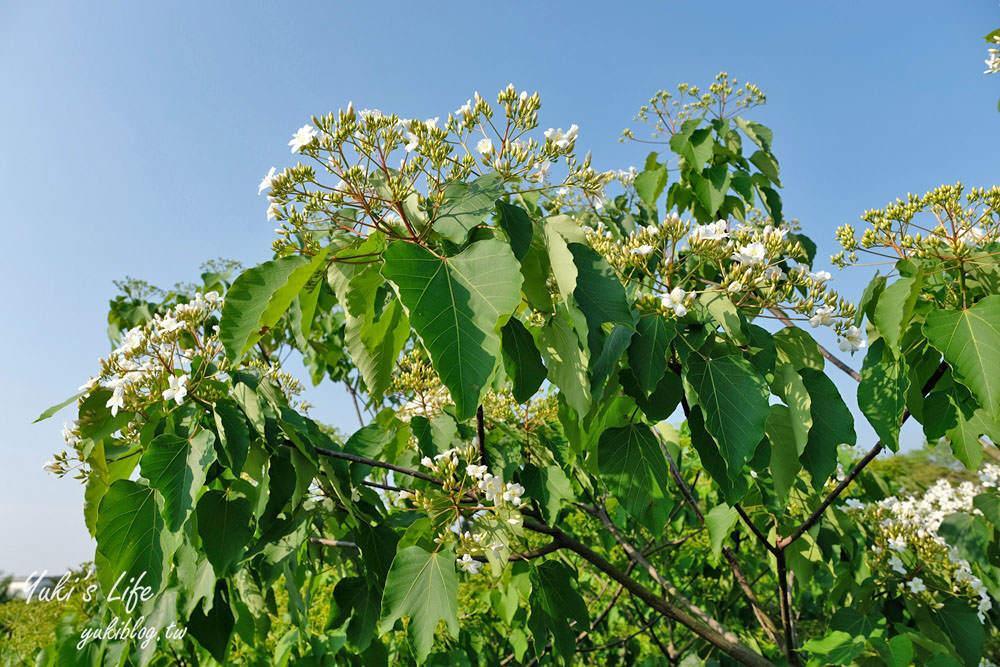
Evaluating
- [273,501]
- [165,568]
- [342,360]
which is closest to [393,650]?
[273,501]

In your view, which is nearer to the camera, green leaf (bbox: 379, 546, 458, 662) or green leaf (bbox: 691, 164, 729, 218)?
green leaf (bbox: 379, 546, 458, 662)

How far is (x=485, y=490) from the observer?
191 cm

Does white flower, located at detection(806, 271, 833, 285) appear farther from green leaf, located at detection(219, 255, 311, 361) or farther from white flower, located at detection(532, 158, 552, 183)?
green leaf, located at detection(219, 255, 311, 361)

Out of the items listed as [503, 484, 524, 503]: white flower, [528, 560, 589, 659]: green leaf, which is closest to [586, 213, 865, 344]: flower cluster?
[503, 484, 524, 503]: white flower

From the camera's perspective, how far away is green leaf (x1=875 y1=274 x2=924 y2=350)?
5.65 feet

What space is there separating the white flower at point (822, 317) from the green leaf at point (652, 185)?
1.71m

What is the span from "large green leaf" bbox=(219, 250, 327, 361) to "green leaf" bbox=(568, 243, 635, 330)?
0.59 m

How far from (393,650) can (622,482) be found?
2134 millimetres

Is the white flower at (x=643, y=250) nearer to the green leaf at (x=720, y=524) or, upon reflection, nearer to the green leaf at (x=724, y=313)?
the green leaf at (x=724, y=313)

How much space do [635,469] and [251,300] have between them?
1.10 m

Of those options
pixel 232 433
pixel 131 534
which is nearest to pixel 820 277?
pixel 232 433

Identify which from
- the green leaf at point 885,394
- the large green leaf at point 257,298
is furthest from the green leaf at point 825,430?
the large green leaf at point 257,298

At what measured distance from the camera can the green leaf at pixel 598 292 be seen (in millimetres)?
1431

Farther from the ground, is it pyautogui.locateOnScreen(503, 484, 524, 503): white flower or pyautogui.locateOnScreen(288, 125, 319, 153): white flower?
pyautogui.locateOnScreen(288, 125, 319, 153): white flower
